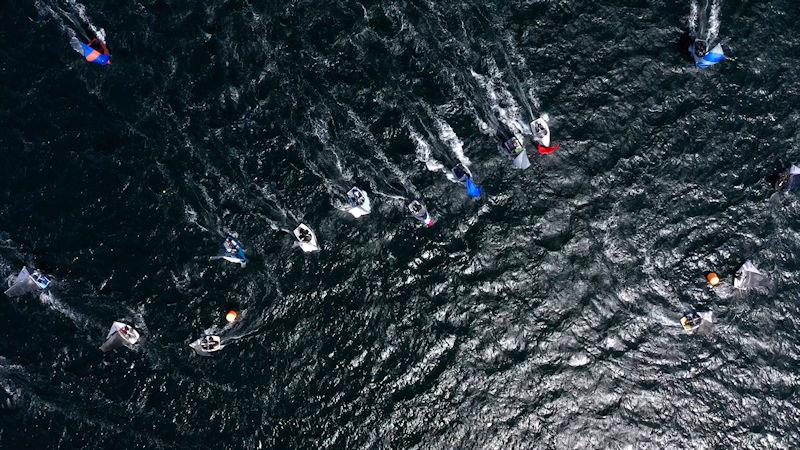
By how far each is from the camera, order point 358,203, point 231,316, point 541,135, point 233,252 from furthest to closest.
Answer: point 541,135
point 358,203
point 233,252
point 231,316

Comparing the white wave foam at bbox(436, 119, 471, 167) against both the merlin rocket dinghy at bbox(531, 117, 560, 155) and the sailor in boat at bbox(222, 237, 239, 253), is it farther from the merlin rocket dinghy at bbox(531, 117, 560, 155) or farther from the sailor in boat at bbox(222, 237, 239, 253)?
the sailor in boat at bbox(222, 237, 239, 253)

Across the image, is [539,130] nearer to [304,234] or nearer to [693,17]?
[693,17]

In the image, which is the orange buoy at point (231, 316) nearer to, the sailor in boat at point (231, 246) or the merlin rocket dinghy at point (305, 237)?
the sailor in boat at point (231, 246)

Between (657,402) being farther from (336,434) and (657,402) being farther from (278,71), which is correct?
(278,71)

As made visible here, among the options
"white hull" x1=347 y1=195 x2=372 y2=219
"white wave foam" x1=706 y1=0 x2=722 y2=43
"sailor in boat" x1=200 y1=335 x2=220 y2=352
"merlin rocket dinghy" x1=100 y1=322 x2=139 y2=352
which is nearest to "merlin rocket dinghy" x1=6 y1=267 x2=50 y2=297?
"merlin rocket dinghy" x1=100 y1=322 x2=139 y2=352

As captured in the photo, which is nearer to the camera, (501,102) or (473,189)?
(473,189)

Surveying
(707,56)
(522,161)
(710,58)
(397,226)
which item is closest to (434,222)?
(397,226)

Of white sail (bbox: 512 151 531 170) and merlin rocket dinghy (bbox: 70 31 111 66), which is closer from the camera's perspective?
white sail (bbox: 512 151 531 170)

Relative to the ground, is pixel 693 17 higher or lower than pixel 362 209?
lower
